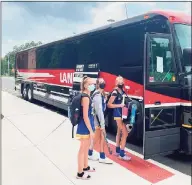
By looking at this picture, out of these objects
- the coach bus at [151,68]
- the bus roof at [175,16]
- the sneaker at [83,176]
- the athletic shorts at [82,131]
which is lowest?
the sneaker at [83,176]

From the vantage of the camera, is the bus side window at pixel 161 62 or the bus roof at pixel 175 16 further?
the bus roof at pixel 175 16

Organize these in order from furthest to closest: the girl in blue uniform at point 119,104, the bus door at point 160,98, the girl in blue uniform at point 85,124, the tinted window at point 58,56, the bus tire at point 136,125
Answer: the tinted window at point 58,56
the bus tire at point 136,125
the girl in blue uniform at point 119,104
the bus door at point 160,98
the girl in blue uniform at point 85,124

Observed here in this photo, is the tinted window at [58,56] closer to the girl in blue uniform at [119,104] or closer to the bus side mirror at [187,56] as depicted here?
the girl in blue uniform at [119,104]

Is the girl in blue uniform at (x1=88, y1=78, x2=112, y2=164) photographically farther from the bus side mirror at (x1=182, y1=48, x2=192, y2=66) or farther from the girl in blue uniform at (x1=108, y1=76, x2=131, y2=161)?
the bus side mirror at (x1=182, y1=48, x2=192, y2=66)

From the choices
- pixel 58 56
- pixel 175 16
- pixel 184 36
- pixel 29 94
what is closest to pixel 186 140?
pixel 184 36

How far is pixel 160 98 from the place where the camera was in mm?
5051

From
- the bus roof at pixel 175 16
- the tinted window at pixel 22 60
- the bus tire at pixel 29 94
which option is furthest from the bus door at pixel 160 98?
the tinted window at pixel 22 60

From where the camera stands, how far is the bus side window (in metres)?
5.05

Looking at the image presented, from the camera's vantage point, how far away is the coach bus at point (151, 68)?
4973 mm

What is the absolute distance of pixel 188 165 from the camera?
5.34 meters

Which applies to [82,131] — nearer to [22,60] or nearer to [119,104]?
[119,104]

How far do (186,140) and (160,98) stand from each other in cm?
93

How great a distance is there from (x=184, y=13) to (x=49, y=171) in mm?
4262

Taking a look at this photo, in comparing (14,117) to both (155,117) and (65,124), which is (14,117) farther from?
(155,117)
